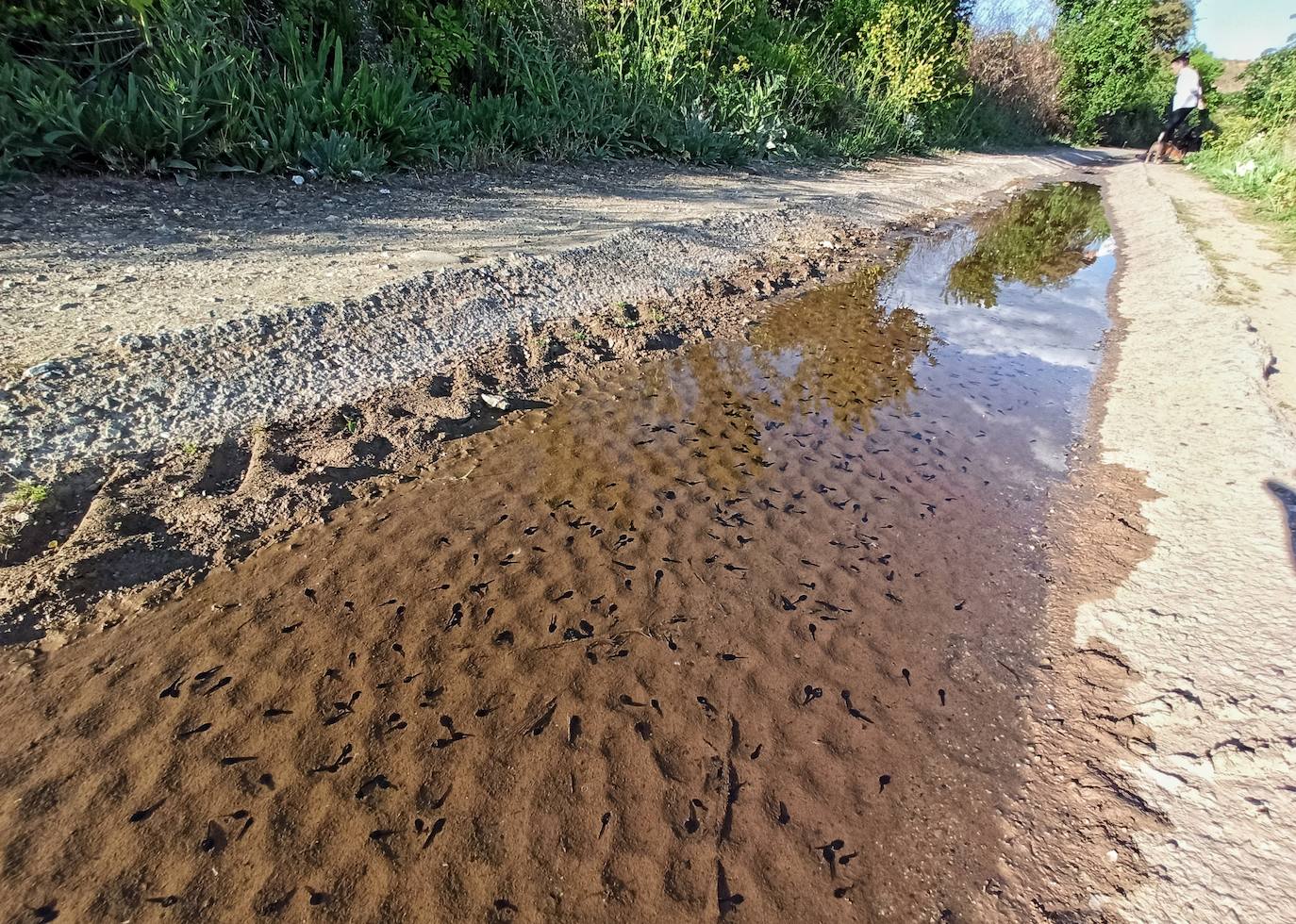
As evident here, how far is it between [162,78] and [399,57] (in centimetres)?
263

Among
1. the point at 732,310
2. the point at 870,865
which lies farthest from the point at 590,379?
the point at 870,865

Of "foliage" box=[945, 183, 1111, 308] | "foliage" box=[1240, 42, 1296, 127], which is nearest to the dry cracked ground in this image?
"foliage" box=[945, 183, 1111, 308]

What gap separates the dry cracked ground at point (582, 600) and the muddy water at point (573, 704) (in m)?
0.01

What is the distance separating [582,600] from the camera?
8.45 ft

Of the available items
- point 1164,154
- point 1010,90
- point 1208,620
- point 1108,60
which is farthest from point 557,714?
point 1108,60

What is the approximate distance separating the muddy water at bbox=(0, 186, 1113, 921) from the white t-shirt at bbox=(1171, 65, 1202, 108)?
1894 centimetres

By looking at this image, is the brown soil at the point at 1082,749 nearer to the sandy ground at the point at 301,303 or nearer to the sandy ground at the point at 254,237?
the sandy ground at the point at 301,303

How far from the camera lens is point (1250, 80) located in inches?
731

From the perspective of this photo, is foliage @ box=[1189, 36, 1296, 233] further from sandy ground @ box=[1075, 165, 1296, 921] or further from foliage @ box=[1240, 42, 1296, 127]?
sandy ground @ box=[1075, 165, 1296, 921]

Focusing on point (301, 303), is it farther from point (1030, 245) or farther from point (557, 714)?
point (1030, 245)

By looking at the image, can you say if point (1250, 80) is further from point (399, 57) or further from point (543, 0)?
point (399, 57)

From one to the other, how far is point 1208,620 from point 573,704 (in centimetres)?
255

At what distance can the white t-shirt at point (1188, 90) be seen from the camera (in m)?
15.8

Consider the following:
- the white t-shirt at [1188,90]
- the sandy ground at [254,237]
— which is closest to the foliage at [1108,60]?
the white t-shirt at [1188,90]
